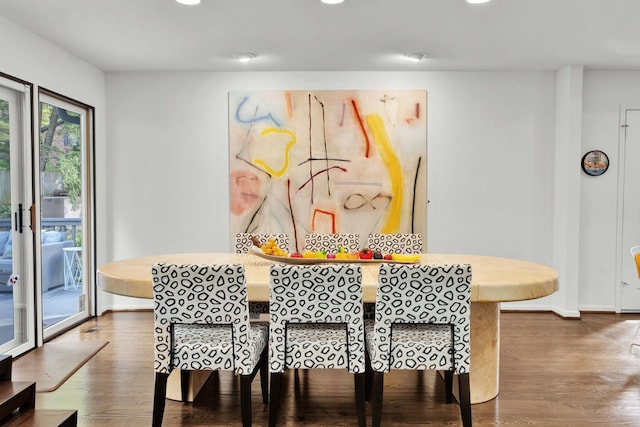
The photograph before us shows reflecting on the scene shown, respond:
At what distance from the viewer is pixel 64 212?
169 inches

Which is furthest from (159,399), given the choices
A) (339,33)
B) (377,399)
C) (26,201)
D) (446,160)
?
(446,160)

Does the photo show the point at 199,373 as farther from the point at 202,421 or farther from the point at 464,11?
the point at 464,11

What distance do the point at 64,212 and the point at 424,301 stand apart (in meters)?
3.55

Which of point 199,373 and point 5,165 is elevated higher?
point 5,165

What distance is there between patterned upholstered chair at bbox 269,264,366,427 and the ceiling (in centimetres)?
194

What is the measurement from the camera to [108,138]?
4.87m

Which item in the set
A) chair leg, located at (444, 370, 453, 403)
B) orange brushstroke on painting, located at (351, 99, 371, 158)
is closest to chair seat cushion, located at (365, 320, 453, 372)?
chair leg, located at (444, 370, 453, 403)

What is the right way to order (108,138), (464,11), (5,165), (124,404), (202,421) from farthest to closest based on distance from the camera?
1. (108,138)
2. (5,165)
3. (464,11)
4. (124,404)
5. (202,421)

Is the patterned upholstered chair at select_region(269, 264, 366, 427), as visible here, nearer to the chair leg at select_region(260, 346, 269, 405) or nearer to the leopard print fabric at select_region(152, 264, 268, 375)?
the leopard print fabric at select_region(152, 264, 268, 375)

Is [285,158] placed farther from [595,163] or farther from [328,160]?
[595,163]

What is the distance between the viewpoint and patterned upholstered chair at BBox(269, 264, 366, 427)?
7.14ft

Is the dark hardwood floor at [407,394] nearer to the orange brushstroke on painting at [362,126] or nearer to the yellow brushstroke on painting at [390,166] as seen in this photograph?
the yellow brushstroke on painting at [390,166]

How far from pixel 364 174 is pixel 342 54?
3.96 ft

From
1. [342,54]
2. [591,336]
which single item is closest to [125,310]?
[342,54]
